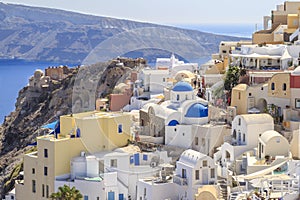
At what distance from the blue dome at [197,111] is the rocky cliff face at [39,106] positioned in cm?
1332

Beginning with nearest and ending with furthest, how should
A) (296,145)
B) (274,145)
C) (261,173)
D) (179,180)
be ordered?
(261,173) → (179,180) → (296,145) → (274,145)

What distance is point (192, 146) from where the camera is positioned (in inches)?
1195

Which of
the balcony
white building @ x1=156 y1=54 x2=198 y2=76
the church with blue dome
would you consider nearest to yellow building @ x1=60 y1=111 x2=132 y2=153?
the church with blue dome

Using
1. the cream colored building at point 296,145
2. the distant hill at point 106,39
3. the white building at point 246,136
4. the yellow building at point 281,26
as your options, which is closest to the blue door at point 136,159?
the white building at point 246,136

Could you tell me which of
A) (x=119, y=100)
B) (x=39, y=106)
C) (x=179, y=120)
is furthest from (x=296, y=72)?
(x=39, y=106)

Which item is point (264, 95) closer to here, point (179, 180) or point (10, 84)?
point (179, 180)

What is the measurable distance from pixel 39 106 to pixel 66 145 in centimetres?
3051

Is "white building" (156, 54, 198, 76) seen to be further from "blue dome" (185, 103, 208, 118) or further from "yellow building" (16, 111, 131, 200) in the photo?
"yellow building" (16, 111, 131, 200)

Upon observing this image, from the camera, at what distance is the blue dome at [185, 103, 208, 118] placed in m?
30.5

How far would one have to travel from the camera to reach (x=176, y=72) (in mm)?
42281

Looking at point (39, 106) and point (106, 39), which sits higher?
point (106, 39)

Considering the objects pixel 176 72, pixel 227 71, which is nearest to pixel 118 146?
pixel 227 71

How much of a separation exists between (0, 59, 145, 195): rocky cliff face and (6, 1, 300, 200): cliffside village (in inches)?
460

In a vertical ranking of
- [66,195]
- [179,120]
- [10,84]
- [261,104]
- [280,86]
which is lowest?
[66,195]
